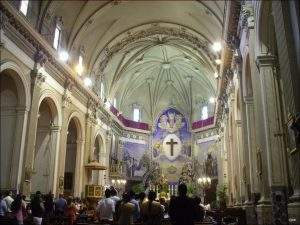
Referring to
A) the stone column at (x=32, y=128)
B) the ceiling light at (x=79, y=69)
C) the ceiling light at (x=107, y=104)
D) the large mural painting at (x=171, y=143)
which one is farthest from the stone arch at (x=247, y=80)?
the large mural painting at (x=171, y=143)

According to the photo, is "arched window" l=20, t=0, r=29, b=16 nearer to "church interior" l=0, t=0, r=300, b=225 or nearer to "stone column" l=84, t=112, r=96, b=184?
"church interior" l=0, t=0, r=300, b=225

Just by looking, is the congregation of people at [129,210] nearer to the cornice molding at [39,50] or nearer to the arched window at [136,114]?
the cornice molding at [39,50]

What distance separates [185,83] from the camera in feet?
109

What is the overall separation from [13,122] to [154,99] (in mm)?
21518

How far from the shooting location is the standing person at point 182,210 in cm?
480

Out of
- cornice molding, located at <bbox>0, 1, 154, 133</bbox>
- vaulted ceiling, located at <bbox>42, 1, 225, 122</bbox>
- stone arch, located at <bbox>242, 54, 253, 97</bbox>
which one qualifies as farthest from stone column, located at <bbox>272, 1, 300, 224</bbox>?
vaulted ceiling, located at <bbox>42, 1, 225, 122</bbox>

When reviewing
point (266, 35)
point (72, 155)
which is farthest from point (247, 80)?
point (72, 155)

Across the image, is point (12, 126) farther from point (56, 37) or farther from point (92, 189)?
point (92, 189)

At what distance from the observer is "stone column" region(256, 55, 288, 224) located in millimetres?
7977

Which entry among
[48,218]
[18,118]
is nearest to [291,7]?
[48,218]

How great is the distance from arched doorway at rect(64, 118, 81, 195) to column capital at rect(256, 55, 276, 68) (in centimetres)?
1280

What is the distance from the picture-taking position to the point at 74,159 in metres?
20.1

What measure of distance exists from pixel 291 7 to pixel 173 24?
17.0 meters

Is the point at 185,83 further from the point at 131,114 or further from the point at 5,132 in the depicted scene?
the point at 5,132
